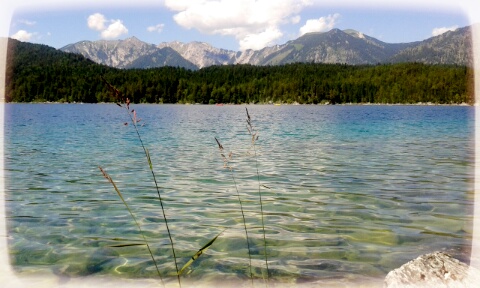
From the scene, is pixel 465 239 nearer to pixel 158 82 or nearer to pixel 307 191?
pixel 307 191

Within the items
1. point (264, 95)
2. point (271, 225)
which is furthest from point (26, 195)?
point (264, 95)

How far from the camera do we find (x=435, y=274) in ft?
10.5

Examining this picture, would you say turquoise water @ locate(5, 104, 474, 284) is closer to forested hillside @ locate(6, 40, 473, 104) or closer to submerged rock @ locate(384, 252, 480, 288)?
submerged rock @ locate(384, 252, 480, 288)

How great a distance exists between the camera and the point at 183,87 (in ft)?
604

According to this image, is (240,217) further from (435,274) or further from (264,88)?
(264,88)

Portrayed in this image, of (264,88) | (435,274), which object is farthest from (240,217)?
(264,88)

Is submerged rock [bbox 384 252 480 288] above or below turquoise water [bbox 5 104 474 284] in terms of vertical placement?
above

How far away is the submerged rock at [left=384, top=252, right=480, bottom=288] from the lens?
3.12 metres

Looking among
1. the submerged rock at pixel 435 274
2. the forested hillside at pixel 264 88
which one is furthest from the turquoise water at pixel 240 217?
the forested hillside at pixel 264 88

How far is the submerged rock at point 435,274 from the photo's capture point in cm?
312

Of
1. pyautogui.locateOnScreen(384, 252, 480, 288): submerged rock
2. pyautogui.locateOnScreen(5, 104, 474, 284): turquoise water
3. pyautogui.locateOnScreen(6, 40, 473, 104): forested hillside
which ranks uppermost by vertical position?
pyautogui.locateOnScreen(6, 40, 473, 104): forested hillside

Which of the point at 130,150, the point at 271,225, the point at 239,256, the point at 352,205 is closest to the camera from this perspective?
the point at 239,256

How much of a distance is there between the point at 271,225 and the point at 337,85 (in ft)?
584

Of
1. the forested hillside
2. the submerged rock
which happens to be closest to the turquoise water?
the submerged rock
